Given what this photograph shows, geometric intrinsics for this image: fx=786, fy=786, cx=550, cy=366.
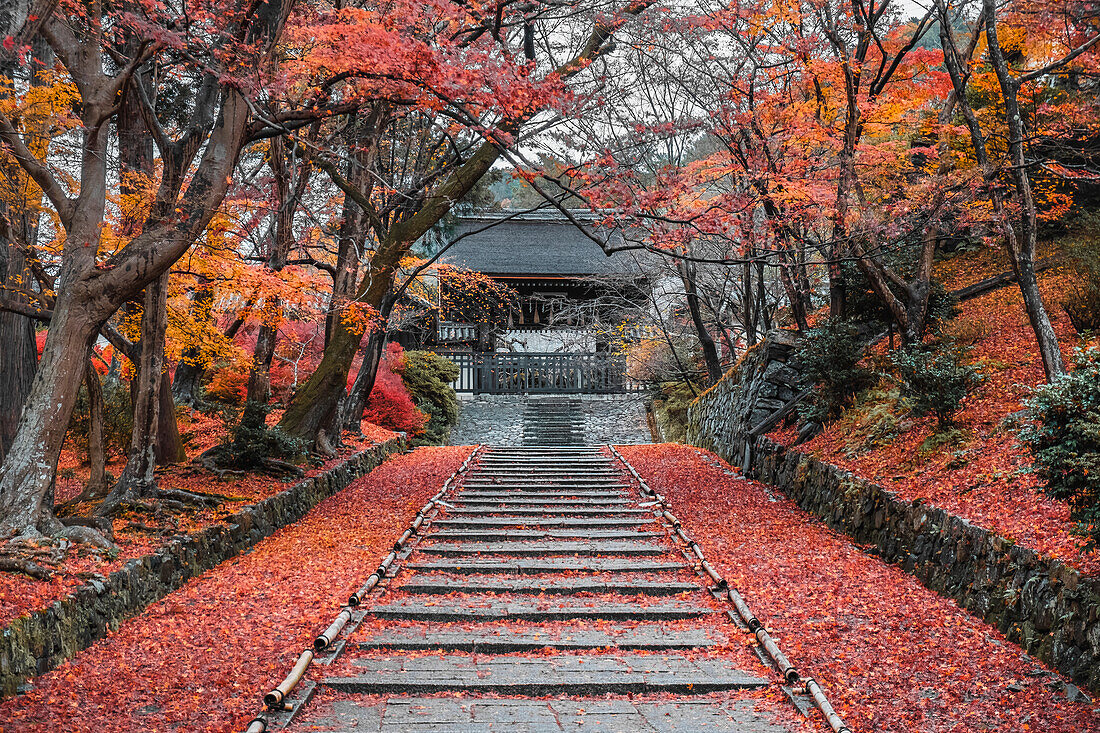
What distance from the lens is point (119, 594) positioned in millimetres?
6051

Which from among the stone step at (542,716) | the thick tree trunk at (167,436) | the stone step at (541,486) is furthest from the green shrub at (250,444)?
the stone step at (542,716)

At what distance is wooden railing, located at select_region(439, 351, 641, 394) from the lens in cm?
2477

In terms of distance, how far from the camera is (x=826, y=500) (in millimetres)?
9648

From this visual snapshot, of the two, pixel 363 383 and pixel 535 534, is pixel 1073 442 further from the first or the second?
pixel 363 383

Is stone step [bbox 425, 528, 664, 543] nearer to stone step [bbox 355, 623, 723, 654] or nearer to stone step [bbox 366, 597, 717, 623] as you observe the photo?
stone step [bbox 366, 597, 717, 623]

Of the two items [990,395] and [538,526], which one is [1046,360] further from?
[538,526]

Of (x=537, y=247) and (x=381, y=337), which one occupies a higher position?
(x=537, y=247)

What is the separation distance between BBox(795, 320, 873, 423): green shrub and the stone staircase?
10324 mm

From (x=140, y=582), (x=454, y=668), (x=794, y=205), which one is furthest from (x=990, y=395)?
(x=140, y=582)

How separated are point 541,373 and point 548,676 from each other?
20.0m

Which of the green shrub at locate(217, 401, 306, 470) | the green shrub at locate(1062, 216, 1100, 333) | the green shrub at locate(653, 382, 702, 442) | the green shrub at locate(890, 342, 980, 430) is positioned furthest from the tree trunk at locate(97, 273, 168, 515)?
the green shrub at locate(653, 382, 702, 442)

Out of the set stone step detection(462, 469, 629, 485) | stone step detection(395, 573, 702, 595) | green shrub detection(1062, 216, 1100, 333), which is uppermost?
green shrub detection(1062, 216, 1100, 333)

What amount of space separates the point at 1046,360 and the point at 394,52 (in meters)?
6.97

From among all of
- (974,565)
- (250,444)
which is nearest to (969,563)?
(974,565)
